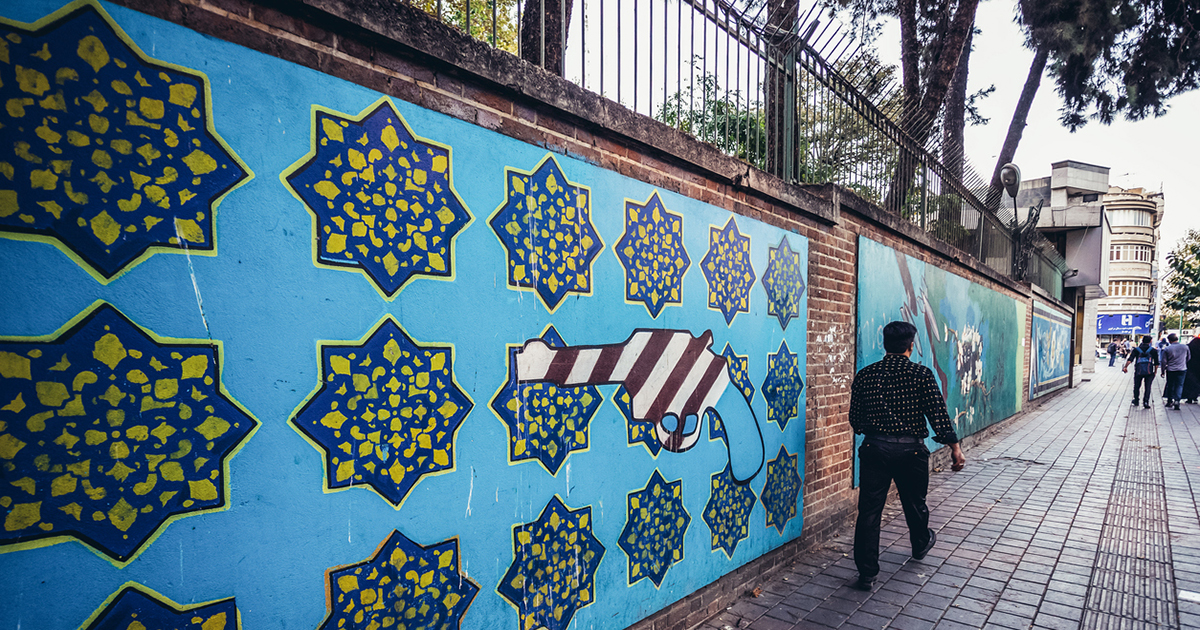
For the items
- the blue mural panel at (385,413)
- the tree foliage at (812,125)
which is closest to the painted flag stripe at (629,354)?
the blue mural panel at (385,413)

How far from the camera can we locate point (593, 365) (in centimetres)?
274

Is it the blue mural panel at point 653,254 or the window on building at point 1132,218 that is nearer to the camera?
the blue mural panel at point 653,254

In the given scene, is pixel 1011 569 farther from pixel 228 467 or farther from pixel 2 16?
pixel 2 16

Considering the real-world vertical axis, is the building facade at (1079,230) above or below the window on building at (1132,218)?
below

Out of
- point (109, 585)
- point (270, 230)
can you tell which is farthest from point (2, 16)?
point (109, 585)

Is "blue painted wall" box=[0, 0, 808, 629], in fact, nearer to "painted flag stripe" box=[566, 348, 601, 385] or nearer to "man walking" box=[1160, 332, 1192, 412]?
"painted flag stripe" box=[566, 348, 601, 385]

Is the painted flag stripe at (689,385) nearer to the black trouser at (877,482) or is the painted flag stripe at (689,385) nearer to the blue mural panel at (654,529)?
the blue mural panel at (654,529)

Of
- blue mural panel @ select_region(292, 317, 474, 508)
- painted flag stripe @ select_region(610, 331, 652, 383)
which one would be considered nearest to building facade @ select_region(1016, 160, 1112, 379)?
painted flag stripe @ select_region(610, 331, 652, 383)

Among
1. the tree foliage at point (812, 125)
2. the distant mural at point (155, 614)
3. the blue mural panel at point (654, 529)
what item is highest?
the tree foliage at point (812, 125)

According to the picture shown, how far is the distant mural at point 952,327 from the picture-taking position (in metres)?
5.52

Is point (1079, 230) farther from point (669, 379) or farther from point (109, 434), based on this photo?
point (109, 434)

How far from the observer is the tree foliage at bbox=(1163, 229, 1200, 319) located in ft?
104

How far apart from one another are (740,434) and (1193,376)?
678 inches

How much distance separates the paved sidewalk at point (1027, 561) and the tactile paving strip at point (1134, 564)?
11 mm
